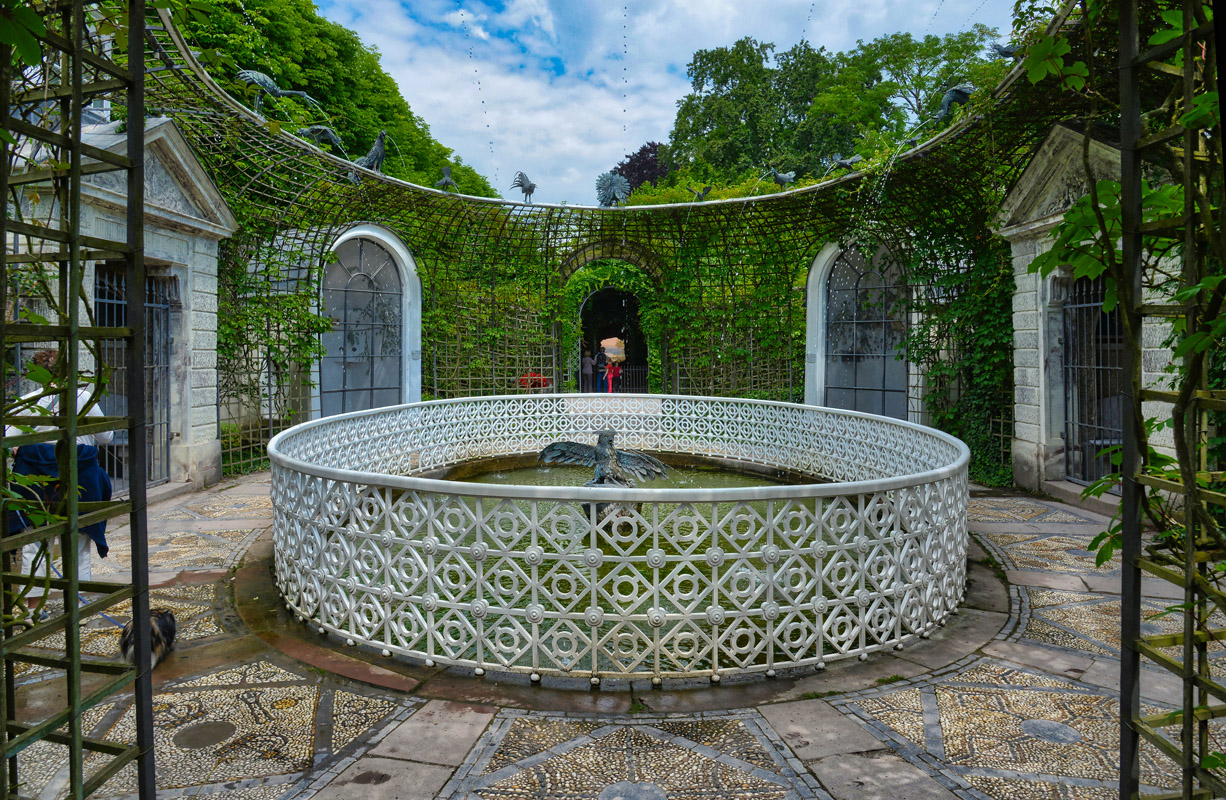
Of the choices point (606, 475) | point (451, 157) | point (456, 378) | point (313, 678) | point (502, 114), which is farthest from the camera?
point (502, 114)

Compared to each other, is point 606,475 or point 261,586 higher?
point 606,475

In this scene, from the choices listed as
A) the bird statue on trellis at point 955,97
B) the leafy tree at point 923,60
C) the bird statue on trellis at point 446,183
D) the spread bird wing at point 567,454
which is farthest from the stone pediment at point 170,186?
the leafy tree at point 923,60

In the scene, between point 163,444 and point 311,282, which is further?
point 311,282

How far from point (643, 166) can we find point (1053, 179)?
3116 cm

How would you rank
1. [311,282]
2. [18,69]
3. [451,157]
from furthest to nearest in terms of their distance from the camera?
[451,157]
[311,282]
[18,69]

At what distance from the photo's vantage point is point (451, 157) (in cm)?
2997

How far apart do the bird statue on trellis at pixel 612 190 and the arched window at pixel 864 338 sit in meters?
4.63

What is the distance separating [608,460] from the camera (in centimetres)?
808

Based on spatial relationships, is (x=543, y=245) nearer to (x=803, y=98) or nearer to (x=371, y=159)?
(x=371, y=159)

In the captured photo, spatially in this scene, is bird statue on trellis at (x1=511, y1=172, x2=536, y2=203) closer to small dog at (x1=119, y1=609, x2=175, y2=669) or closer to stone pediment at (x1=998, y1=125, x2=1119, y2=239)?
stone pediment at (x1=998, y1=125, x2=1119, y2=239)

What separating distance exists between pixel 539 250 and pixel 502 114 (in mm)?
21441

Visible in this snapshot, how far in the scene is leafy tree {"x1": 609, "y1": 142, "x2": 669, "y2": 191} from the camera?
36219 mm

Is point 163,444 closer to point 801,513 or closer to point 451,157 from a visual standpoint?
point 801,513

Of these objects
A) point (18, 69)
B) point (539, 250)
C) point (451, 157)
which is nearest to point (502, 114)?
point (451, 157)
